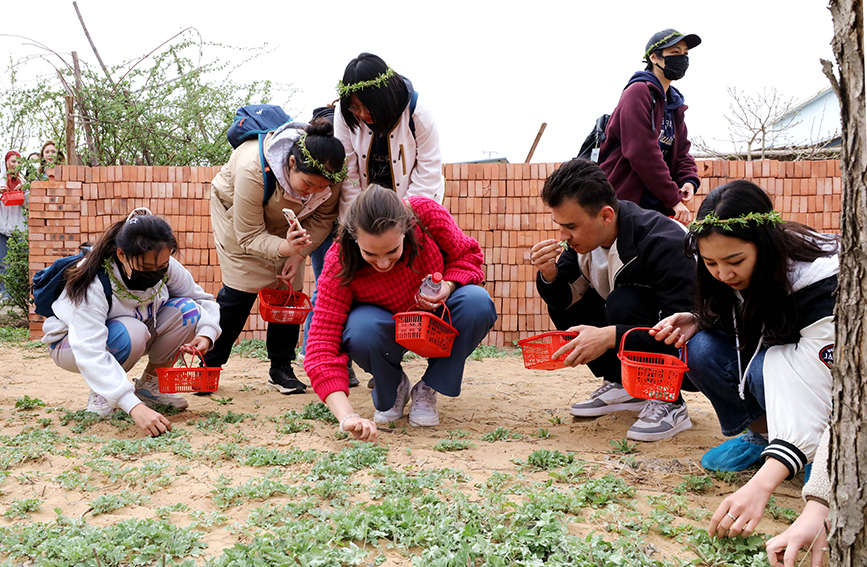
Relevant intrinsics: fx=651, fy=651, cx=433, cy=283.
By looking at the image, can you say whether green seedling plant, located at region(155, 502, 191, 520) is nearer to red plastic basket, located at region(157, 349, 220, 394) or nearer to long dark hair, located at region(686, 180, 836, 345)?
red plastic basket, located at region(157, 349, 220, 394)

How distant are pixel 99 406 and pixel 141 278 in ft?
2.35

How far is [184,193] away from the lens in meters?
6.20

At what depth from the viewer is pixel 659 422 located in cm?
291

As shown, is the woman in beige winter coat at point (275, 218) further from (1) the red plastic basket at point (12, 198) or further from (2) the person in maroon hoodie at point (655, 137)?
(1) the red plastic basket at point (12, 198)

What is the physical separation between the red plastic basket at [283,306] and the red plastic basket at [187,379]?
62 centimetres

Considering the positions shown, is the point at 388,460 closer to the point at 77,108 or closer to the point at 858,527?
the point at 858,527

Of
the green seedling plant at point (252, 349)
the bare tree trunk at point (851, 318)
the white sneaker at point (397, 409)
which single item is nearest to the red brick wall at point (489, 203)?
the green seedling plant at point (252, 349)

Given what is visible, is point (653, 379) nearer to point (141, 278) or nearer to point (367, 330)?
point (367, 330)

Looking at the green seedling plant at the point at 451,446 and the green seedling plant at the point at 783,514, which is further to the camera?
the green seedling plant at the point at 451,446

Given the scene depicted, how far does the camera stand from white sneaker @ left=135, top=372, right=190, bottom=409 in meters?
3.49

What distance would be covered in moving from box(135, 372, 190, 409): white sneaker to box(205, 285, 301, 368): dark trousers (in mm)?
412

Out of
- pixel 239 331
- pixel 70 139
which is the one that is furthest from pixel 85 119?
pixel 239 331

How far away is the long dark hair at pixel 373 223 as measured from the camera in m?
2.70

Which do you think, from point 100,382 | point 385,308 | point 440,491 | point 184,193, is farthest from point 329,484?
point 184,193
